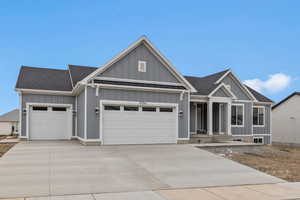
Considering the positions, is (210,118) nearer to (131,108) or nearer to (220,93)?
(220,93)

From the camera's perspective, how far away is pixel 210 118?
58.6 feet

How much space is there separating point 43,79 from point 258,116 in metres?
18.9

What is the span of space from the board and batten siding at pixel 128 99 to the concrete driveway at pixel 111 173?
2641 mm

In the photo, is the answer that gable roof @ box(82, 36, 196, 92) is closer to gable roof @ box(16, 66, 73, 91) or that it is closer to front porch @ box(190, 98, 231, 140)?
front porch @ box(190, 98, 231, 140)

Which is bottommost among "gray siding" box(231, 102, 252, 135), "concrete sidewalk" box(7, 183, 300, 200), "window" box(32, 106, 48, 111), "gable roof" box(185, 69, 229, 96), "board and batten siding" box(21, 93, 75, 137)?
"concrete sidewalk" box(7, 183, 300, 200)

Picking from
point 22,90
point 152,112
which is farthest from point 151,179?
point 22,90

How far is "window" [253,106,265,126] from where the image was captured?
21828 mm

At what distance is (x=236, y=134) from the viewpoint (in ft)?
65.7

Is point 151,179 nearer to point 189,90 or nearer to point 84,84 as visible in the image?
point 84,84

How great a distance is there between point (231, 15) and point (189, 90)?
19.8ft

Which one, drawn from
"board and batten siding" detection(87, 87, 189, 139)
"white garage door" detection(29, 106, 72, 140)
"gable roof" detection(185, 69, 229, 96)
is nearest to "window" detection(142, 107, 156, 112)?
"board and batten siding" detection(87, 87, 189, 139)

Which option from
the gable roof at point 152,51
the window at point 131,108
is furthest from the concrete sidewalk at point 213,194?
the gable roof at point 152,51

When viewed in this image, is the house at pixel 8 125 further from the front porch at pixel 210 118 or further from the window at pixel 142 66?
the window at pixel 142 66

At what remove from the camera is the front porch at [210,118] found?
1805 centimetres
